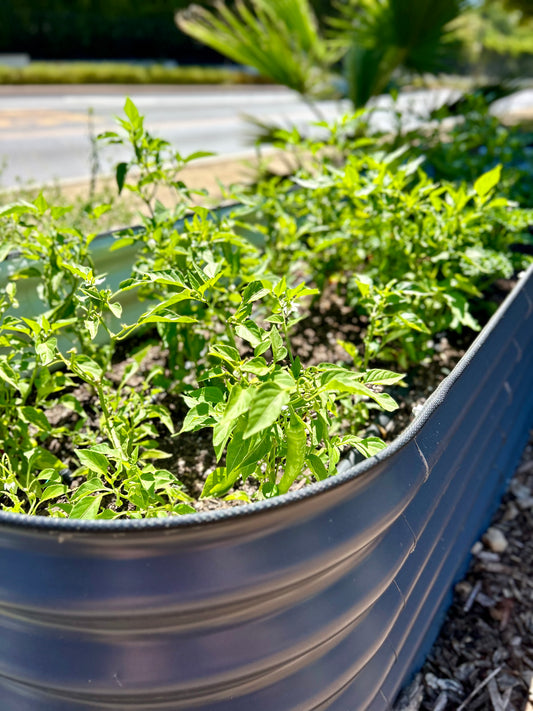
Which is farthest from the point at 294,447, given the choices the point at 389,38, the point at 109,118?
the point at 109,118

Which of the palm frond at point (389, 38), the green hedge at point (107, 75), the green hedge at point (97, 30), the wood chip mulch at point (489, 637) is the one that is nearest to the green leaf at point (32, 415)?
the wood chip mulch at point (489, 637)

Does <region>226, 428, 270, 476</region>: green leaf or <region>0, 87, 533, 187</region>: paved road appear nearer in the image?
<region>226, 428, 270, 476</region>: green leaf

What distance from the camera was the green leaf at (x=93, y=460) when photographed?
1.40 metres

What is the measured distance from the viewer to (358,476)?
1.15 metres

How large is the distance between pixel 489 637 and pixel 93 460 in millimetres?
1563

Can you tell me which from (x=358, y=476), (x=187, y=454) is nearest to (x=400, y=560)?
(x=358, y=476)

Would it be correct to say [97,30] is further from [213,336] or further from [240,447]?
[240,447]

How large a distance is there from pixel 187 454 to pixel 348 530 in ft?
3.48

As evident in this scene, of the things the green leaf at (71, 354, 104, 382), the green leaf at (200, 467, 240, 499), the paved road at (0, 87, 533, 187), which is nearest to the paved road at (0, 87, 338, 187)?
the paved road at (0, 87, 533, 187)

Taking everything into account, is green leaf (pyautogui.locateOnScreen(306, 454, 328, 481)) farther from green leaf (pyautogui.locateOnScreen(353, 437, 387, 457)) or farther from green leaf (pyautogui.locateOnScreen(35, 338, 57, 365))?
green leaf (pyautogui.locateOnScreen(35, 338, 57, 365))

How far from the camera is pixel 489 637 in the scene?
2.17 metres

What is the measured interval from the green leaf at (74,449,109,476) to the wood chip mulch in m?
1.15

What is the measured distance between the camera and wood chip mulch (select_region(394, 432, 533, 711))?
1958 mm

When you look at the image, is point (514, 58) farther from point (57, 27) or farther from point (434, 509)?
point (434, 509)
